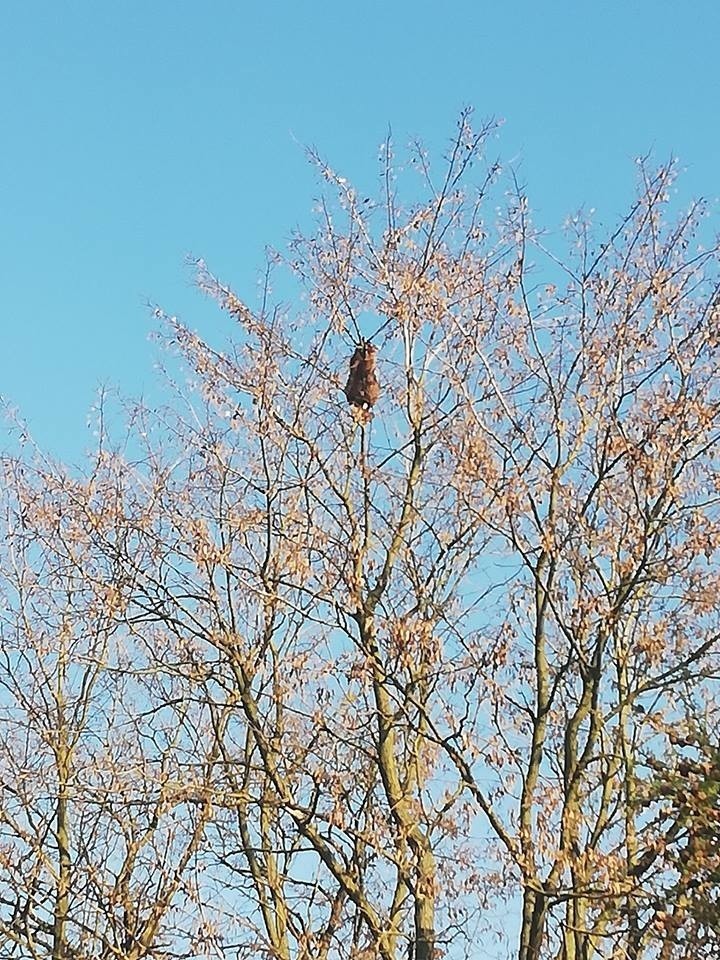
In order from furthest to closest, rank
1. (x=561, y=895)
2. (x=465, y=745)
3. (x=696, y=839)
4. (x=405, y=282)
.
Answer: (x=405, y=282) < (x=465, y=745) < (x=561, y=895) < (x=696, y=839)

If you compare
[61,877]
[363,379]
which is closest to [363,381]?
[363,379]

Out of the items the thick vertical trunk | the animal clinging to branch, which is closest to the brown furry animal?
the animal clinging to branch

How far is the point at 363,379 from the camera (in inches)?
423

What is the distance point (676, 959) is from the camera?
777 centimetres

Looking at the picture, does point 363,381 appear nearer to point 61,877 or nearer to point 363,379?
point 363,379

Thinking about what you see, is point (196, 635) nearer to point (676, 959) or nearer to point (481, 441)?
point (481, 441)

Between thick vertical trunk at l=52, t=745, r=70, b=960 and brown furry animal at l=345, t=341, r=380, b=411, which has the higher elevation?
brown furry animal at l=345, t=341, r=380, b=411

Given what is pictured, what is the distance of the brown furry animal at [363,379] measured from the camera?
10.8 m

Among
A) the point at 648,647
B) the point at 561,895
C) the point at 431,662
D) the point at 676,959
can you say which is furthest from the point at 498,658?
the point at 676,959

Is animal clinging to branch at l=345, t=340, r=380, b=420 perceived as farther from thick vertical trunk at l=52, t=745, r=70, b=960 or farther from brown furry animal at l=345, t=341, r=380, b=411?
thick vertical trunk at l=52, t=745, r=70, b=960

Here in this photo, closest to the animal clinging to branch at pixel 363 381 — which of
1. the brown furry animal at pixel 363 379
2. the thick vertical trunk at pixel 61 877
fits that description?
the brown furry animal at pixel 363 379

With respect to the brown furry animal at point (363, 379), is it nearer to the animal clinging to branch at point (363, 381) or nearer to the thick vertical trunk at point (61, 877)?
the animal clinging to branch at point (363, 381)

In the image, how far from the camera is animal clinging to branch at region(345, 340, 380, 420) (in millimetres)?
10750

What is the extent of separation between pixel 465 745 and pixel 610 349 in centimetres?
→ 313
